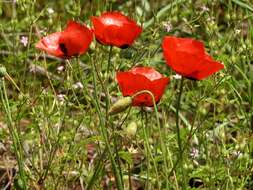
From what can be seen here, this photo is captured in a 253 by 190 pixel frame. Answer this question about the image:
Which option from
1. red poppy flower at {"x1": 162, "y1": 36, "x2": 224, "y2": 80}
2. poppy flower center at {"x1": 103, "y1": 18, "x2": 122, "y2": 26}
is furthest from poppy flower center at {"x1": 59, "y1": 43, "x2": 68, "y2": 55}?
red poppy flower at {"x1": 162, "y1": 36, "x2": 224, "y2": 80}

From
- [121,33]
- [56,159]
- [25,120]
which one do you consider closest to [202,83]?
[56,159]

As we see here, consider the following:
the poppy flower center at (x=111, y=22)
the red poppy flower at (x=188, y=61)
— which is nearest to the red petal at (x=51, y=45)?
the poppy flower center at (x=111, y=22)

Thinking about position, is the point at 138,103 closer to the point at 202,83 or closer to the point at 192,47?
the point at 192,47

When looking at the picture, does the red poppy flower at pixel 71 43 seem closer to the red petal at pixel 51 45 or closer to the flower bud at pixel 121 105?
the red petal at pixel 51 45

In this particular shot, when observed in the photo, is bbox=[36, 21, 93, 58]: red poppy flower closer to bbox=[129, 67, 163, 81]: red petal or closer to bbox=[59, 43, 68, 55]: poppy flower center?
bbox=[59, 43, 68, 55]: poppy flower center

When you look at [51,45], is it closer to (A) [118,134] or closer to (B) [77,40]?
(B) [77,40]

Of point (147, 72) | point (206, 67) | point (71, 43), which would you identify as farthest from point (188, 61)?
point (71, 43)
